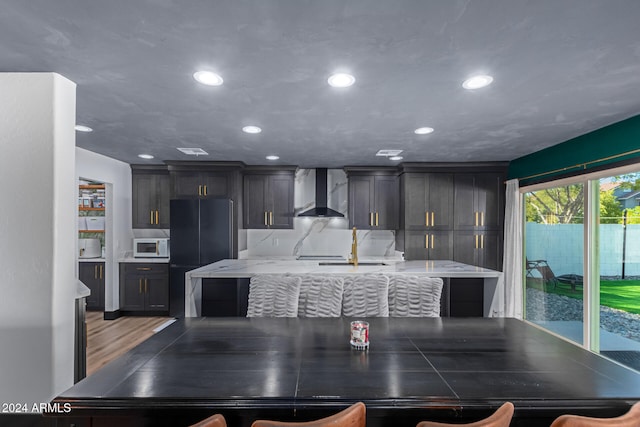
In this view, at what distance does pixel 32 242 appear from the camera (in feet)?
6.21

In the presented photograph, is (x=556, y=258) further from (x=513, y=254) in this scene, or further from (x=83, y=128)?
(x=83, y=128)

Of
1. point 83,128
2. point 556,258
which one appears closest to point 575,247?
point 556,258

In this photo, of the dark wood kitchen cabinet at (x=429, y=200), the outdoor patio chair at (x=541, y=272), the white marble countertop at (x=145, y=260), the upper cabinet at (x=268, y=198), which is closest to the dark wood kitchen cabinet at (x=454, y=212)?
the dark wood kitchen cabinet at (x=429, y=200)

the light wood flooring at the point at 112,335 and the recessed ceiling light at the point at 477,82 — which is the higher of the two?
the recessed ceiling light at the point at 477,82

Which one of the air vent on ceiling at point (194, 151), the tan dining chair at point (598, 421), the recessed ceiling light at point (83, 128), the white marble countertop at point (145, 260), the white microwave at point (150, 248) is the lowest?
the white marble countertop at point (145, 260)

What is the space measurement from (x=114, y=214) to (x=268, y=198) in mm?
2354

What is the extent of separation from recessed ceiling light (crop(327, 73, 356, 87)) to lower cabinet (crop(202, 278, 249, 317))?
2.06 m

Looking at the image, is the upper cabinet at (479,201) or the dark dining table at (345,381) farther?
the upper cabinet at (479,201)

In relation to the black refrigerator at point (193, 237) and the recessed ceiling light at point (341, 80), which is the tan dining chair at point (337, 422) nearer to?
the recessed ceiling light at point (341, 80)

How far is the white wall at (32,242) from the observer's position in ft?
6.10

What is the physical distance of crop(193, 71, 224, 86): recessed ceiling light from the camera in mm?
1938

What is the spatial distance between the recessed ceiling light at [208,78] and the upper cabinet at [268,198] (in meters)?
2.99

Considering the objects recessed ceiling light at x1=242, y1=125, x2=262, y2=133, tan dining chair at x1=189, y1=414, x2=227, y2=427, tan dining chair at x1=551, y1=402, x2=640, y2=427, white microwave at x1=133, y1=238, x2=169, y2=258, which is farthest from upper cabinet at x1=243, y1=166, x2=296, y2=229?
tan dining chair at x1=551, y1=402, x2=640, y2=427

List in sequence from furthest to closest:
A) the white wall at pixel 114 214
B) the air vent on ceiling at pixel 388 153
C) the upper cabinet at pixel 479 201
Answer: the upper cabinet at pixel 479 201 < the white wall at pixel 114 214 < the air vent on ceiling at pixel 388 153
